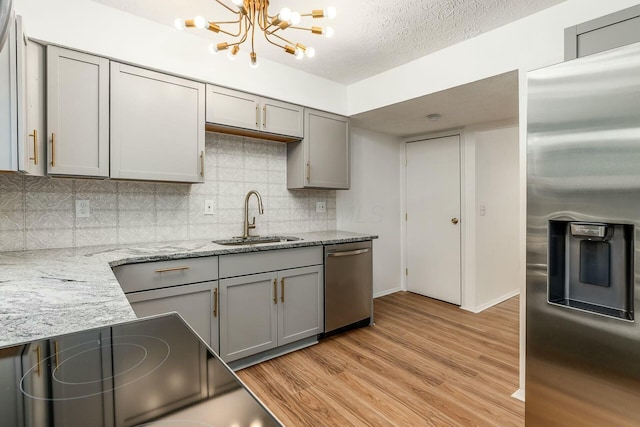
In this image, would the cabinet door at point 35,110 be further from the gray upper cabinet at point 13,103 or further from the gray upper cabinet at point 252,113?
the gray upper cabinet at point 252,113

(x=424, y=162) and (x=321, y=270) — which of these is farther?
(x=424, y=162)

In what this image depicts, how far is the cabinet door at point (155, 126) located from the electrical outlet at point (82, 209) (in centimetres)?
36

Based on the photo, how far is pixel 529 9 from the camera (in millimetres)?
1997

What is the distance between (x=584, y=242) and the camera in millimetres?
1337

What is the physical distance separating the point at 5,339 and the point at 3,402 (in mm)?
222

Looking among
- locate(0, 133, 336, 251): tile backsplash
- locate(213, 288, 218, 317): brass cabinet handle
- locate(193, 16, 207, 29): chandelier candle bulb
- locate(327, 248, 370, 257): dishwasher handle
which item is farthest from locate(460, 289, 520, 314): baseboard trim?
locate(193, 16, 207, 29): chandelier candle bulb

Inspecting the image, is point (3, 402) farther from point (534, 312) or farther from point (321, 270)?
point (321, 270)

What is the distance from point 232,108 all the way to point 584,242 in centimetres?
228

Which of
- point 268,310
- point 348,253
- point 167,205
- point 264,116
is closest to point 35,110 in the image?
point 167,205

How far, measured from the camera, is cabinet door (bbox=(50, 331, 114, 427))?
1.74 feet

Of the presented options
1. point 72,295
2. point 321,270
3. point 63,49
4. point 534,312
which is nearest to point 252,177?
point 321,270

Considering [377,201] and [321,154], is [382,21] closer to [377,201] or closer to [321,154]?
[321,154]

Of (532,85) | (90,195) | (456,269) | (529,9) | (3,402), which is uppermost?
(529,9)

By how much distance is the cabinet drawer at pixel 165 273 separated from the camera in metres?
1.81
